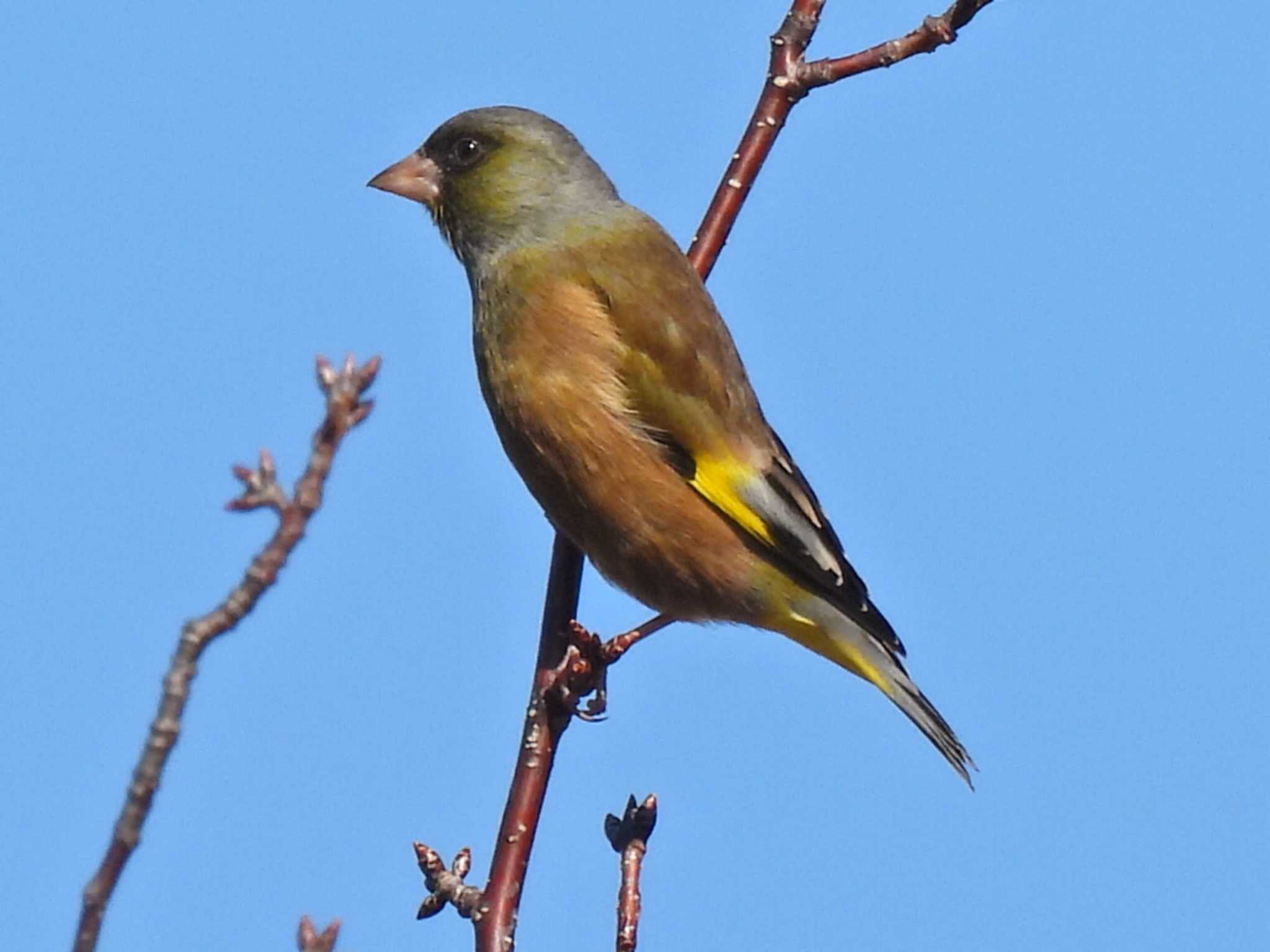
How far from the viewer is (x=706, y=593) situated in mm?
6645

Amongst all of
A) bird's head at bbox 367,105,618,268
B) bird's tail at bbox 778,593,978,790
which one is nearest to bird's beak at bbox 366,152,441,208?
bird's head at bbox 367,105,618,268

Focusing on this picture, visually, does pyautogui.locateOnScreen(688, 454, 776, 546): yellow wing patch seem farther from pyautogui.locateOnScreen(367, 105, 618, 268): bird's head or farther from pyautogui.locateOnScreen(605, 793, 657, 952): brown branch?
pyautogui.locateOnScreen(605, 793, 657, 952): brown branch

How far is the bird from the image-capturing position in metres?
6.47

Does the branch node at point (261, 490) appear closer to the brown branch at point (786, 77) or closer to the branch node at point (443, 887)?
the branch node at point (443, 887)

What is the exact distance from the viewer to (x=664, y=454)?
6602 millimetres

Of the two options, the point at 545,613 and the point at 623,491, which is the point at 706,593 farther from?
the point at 545,613

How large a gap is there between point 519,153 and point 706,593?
74.3 inches

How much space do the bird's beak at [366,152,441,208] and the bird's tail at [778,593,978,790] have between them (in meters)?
2.21

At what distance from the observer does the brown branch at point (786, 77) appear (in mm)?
5328

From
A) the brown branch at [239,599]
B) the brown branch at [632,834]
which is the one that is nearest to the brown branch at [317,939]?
the brown branch at [239,599]

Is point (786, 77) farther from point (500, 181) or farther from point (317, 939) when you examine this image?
point (317, 939)

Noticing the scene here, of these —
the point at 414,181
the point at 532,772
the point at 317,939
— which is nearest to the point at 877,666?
the point at 532,772

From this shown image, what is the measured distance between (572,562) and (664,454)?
0.54 m

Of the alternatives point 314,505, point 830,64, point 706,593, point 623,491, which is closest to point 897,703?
point 706,593
